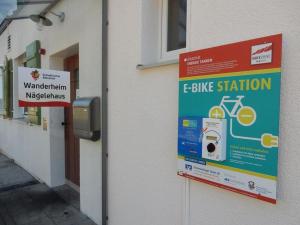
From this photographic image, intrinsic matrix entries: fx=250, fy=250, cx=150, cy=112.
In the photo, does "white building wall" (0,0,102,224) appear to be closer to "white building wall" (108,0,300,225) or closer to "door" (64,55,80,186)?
"door" (64,55,80,186)

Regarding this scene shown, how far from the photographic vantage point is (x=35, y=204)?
3.76 metres

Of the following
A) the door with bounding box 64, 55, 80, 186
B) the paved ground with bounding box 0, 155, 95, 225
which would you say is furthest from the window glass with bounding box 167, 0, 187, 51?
the paved ground with bounding box 0, 155, 95, 225

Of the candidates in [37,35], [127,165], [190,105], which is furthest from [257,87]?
[37,35]

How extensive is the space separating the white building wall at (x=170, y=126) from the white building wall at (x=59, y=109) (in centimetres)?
38

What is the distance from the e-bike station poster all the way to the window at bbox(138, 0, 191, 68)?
49 centimetres

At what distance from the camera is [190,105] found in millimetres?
1762

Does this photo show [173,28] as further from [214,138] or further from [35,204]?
[35,204]

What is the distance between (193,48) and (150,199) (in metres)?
1.35

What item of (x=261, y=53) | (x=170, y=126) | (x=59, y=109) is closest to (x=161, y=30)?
(x=170, y=126)

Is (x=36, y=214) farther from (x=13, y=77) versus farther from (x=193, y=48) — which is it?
(x=13, y=77)

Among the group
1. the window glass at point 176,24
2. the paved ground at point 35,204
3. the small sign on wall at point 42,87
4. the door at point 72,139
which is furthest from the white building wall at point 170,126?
the door at point 72,139

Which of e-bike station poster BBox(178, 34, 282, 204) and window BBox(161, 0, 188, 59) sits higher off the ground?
window BBox(161, 0, 188, 59)

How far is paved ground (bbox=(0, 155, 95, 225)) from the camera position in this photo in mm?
3268

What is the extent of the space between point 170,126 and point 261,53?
89 centimetres
